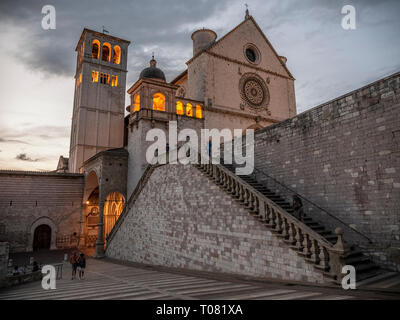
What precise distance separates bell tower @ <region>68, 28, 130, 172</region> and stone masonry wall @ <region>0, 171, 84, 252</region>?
17.3 feet

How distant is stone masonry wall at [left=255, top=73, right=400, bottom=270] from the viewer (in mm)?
8117

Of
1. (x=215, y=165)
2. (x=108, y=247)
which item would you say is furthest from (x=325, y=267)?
(x=108, y=247)

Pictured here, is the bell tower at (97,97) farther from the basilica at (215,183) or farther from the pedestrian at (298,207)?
the pedestrian at (298,207)

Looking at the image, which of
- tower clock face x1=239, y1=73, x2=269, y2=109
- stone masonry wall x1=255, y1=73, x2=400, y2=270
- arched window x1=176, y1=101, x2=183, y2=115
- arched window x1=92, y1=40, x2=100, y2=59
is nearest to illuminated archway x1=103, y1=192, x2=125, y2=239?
arched window x1=176, y1=101, x2=183, y2=115

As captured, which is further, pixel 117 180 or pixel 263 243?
pixel 117 180

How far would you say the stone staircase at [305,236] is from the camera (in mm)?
6328

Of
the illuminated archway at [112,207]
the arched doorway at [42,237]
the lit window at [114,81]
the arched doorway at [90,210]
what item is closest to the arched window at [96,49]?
the lit window at [114,81]

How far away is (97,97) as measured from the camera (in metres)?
30.6

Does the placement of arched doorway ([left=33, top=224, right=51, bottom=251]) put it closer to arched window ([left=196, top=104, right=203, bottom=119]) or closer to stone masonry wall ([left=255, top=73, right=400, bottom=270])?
arched window ([left=196, top=104, right=203, bottom=119])

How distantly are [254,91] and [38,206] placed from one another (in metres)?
22.8

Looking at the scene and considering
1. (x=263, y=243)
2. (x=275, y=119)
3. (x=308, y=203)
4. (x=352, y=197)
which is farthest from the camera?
(x=275, y=119)
